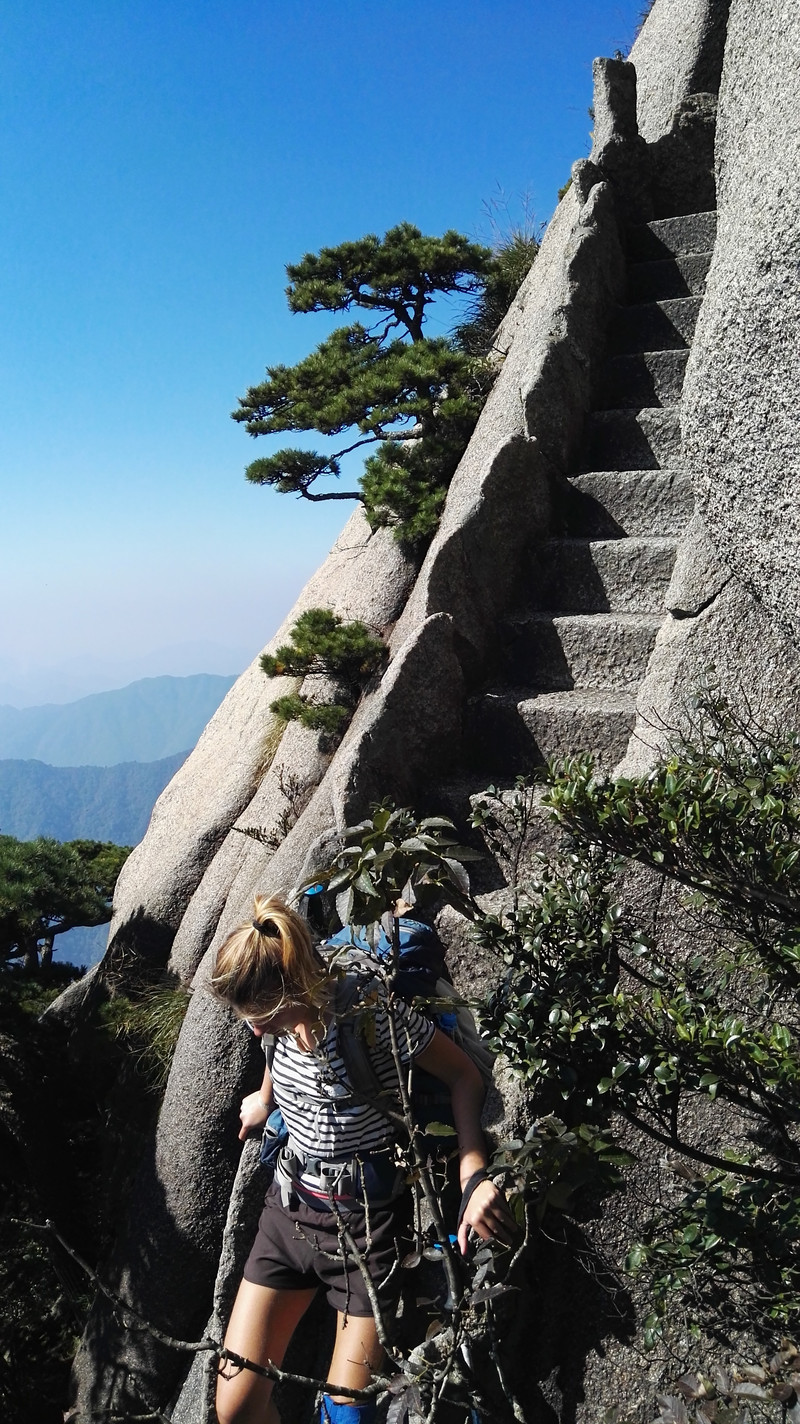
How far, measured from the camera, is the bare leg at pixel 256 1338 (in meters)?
2.82

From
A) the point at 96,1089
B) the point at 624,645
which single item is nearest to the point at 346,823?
the point at 624,645

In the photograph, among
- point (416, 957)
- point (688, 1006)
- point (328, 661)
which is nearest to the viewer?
point (688, 1006)

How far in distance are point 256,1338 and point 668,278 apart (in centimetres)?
603

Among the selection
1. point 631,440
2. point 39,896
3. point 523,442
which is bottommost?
point 39,896

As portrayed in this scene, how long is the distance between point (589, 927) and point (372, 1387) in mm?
1265

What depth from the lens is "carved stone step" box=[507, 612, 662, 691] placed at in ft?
14.5

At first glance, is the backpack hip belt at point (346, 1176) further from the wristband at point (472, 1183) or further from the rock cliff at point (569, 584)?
the rock cliff at point (569, 584)

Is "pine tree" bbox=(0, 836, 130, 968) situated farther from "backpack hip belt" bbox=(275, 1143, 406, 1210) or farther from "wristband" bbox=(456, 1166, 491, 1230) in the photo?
"wristband" bbox=(456, 1166, 491, 1230)

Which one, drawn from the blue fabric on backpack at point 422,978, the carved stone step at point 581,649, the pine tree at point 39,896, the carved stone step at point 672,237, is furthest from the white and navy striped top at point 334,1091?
the carved stone step at point 672,237

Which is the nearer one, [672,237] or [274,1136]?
[274,1136]

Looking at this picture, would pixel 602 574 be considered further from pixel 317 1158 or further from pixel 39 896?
pixel 39 896

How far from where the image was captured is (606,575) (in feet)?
15.8

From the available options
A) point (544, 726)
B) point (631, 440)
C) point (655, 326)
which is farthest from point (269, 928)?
point (655, 326)

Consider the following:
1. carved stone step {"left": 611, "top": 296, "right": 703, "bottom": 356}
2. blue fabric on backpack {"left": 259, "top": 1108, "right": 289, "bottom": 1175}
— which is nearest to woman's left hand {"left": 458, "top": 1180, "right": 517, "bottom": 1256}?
blue fabric on backpack {"left": 259, "top": 1108, "right": 289, "bottom": 1175}
